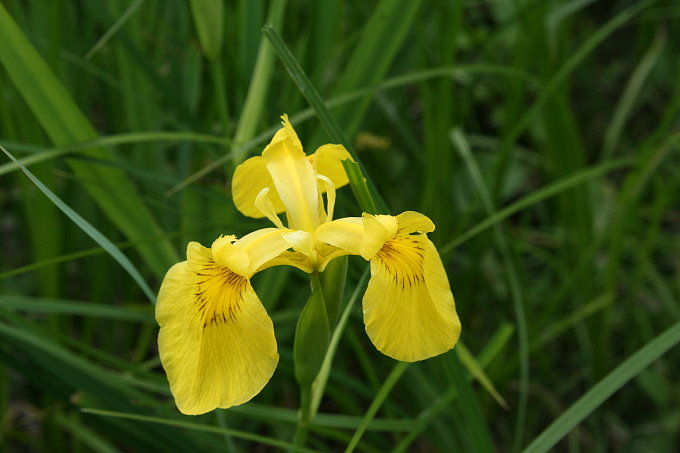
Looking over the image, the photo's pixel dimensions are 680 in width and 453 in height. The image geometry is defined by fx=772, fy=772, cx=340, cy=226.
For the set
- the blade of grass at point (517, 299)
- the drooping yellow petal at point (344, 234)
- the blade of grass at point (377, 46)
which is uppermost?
the drooping yellow petal at point (344, 234)

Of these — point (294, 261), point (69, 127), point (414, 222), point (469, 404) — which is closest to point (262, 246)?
point (294, 261)

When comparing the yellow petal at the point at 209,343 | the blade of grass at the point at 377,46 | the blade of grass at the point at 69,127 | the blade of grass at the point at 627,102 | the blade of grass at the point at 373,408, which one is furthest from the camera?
the blade of grass at the point at 627,102

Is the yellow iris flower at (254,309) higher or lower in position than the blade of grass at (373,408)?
higher

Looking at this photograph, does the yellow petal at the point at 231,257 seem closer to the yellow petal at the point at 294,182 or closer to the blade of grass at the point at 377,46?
the yellow petal at the point at 294,182

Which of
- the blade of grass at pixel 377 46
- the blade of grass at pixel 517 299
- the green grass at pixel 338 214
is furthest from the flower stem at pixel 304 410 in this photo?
the blade of grass at pixel 377 46

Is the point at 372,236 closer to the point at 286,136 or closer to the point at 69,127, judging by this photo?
the point at 286,136

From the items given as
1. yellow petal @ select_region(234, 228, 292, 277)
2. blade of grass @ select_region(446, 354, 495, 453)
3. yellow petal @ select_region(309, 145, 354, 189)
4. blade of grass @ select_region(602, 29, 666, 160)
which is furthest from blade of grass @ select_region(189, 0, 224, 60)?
blade of grass @ select_region(602, 29, 666, 160)
